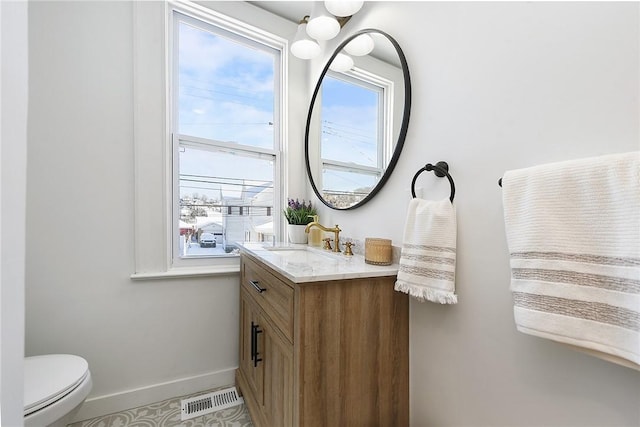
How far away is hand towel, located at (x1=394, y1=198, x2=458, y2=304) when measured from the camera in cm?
87

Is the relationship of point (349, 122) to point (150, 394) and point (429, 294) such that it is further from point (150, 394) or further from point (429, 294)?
point (150, 394)

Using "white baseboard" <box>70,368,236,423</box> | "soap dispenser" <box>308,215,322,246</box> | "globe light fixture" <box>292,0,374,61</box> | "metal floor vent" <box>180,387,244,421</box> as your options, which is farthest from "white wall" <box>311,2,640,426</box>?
"white baseboard" <box>70,368,236,423</box>

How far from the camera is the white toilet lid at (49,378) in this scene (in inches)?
37.1

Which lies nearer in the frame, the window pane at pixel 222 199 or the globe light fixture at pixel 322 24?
the globe light fixture at pixel 322 24

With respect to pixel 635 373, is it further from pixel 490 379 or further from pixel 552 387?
pixel 490 379

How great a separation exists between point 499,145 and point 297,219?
4.08 feet

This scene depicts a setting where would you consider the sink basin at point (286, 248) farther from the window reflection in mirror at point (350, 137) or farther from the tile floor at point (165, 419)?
the tile floor at point (165, 419)

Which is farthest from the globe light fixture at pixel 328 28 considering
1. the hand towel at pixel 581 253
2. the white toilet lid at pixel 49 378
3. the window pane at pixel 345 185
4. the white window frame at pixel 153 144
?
the white toilet lid at pixel 49 378

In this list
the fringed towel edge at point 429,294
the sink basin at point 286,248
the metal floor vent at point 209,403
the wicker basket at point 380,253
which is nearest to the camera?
the fringed towel edge at point 429,294

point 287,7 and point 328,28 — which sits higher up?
point 287,7

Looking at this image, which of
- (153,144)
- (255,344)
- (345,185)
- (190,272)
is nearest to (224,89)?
(153,144)

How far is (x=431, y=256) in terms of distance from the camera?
35.2 inches

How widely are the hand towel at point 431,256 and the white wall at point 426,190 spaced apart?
62 millimetres

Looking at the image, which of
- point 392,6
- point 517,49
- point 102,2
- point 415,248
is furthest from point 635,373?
point 102,2
